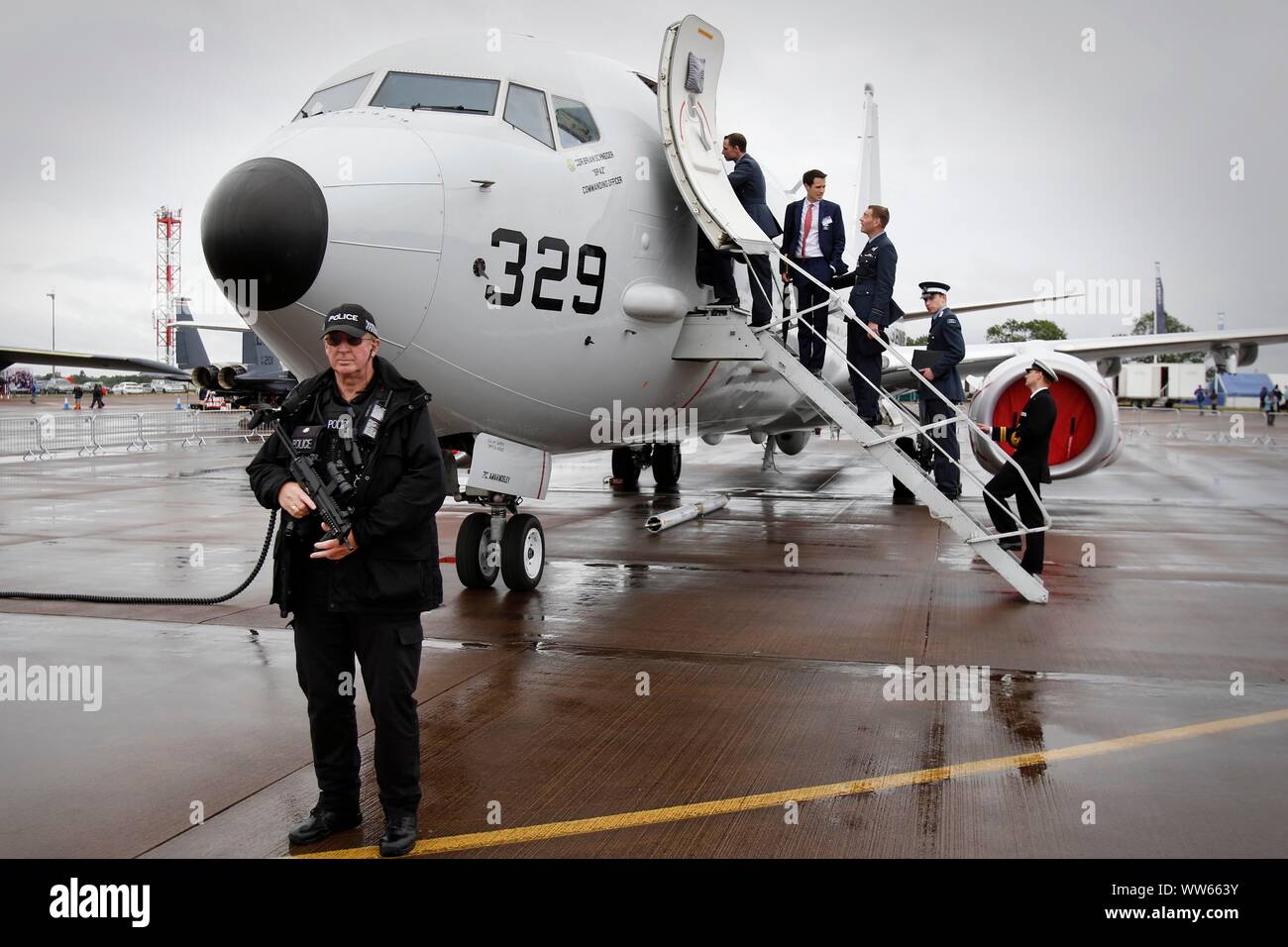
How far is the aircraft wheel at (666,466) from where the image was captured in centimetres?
1716

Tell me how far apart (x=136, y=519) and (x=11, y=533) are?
1640 mm

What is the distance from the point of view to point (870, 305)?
952cm

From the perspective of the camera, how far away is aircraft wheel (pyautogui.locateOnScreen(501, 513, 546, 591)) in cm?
854

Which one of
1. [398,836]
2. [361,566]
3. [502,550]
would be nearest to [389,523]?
[361,566]

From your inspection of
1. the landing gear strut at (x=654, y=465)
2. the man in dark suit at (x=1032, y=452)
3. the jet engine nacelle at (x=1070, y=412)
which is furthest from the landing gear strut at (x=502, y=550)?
the landing gear strut at (x=654, y=465)

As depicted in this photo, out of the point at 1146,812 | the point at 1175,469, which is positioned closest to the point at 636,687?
the point at 1146,812

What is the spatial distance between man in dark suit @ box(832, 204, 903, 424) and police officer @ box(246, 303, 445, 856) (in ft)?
18.9

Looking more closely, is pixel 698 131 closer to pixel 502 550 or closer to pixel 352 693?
pixel 502 550

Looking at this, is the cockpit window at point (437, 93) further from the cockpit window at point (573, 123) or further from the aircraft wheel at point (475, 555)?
the aircraft wheel at point (475, 555)

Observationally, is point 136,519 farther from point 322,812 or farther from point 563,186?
point 322,812

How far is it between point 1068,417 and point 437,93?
907 centimetres

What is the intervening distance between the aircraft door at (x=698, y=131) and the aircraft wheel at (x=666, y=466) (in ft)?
27.9

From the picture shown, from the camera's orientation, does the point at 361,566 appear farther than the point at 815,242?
No

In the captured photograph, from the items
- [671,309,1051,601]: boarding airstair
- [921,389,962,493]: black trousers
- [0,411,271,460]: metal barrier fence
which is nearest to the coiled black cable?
[671,309,1051,601]: boarding airstair
